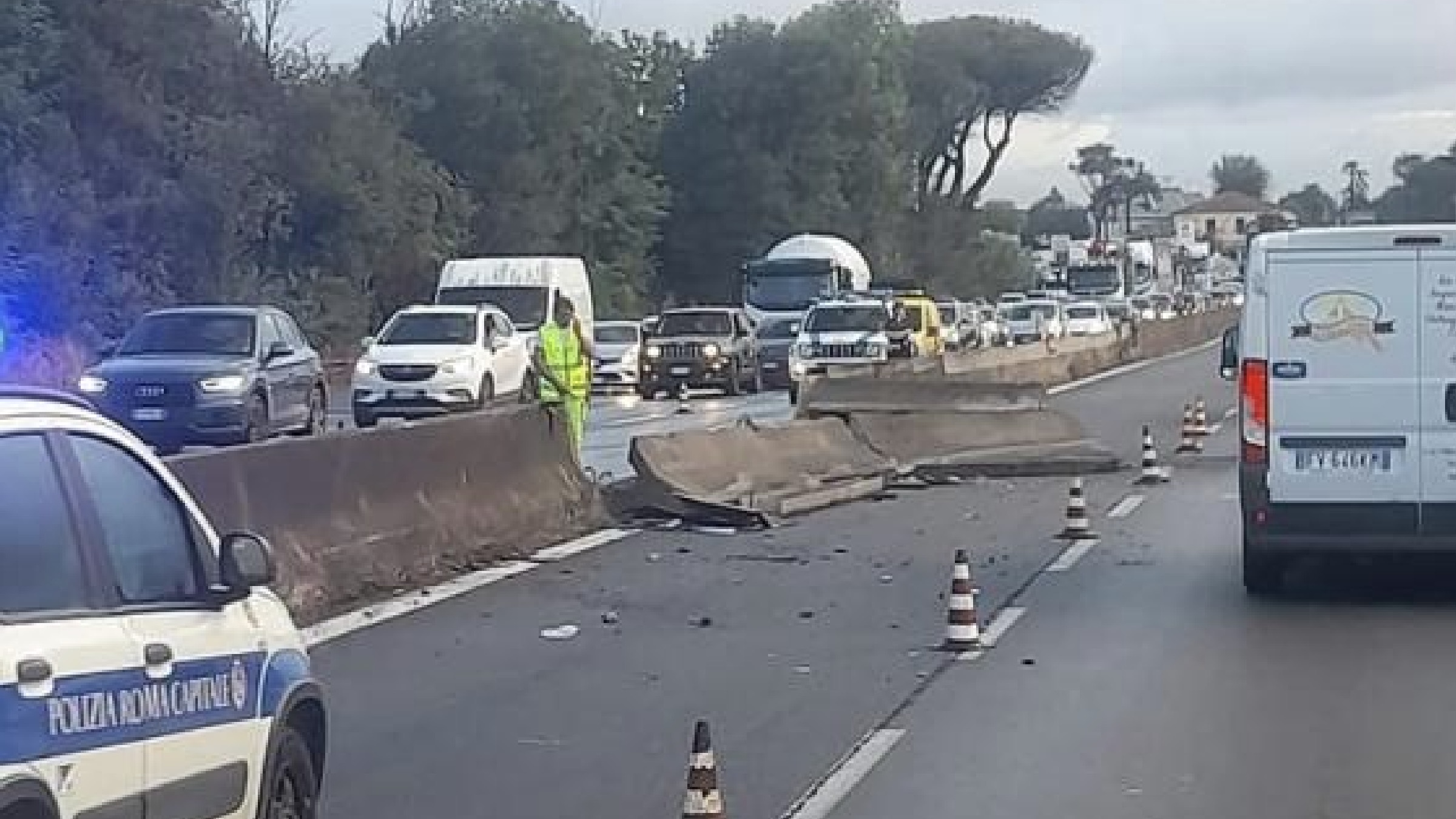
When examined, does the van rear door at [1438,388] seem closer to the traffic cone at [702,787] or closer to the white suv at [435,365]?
the traffic cone at [702,787]

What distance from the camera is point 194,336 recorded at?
29.6 meters

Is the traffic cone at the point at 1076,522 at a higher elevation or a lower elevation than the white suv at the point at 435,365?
lower

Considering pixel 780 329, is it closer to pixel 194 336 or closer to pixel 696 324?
pixel 696 324

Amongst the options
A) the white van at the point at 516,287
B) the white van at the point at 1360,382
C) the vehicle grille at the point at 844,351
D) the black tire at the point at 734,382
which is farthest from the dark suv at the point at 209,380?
the black tire at the point at 734,382

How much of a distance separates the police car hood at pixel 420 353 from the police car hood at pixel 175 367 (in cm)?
592

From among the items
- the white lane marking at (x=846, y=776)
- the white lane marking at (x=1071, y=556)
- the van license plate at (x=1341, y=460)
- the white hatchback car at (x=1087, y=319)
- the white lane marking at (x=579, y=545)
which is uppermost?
the van license plate at (x=1341, y=460)

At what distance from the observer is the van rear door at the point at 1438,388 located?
15.3 meters

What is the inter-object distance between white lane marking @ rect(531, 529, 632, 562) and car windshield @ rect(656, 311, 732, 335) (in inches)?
1180

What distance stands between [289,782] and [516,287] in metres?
35.4

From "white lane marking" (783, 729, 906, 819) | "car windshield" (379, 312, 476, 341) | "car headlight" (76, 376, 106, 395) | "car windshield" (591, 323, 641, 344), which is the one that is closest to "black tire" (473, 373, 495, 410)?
"car windshield" (379, 312, 476, 341)

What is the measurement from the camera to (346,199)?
61344 millimetres

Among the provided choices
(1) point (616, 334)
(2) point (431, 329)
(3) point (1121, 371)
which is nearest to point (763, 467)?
(2) point (431, 329)

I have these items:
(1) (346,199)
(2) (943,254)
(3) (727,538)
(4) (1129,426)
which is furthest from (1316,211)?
(3) (727,538)

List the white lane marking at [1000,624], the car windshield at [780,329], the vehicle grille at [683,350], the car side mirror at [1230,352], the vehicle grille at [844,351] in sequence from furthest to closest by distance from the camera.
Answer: the car windshield at [780,329], the vehicle grille at [683,350], the vehicle grille at [844,351], the car side mirror at [1230,352], the white lane marking at [1000,624]
